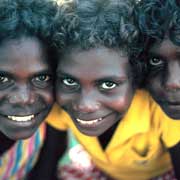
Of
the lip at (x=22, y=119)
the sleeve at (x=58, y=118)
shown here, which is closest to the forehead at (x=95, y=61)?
the lip at (x=22, y=119)

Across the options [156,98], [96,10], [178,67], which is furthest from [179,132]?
[96,10]

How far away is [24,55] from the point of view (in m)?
1.36

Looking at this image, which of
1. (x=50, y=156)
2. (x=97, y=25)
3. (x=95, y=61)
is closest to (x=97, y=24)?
(x=97, y=25)

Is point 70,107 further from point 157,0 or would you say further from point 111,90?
point 157,0

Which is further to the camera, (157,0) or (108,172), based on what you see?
(108,172)

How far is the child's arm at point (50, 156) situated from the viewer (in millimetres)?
1869

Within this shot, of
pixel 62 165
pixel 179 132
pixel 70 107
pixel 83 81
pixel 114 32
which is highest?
pixel 114 32

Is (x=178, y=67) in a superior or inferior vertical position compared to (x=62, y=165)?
superior

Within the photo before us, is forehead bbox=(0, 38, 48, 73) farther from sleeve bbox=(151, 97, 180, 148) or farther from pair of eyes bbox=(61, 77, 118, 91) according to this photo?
sleeve bbox=(151, 97, 180, 148)

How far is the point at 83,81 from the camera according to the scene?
1376 mm

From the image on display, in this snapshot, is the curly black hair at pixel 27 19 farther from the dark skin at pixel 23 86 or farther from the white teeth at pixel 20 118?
the white teeth at pixel 20 118

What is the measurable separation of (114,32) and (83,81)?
6.6 inches

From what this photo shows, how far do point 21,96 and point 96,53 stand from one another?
0.83ft

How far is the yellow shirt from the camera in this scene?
1576mm
